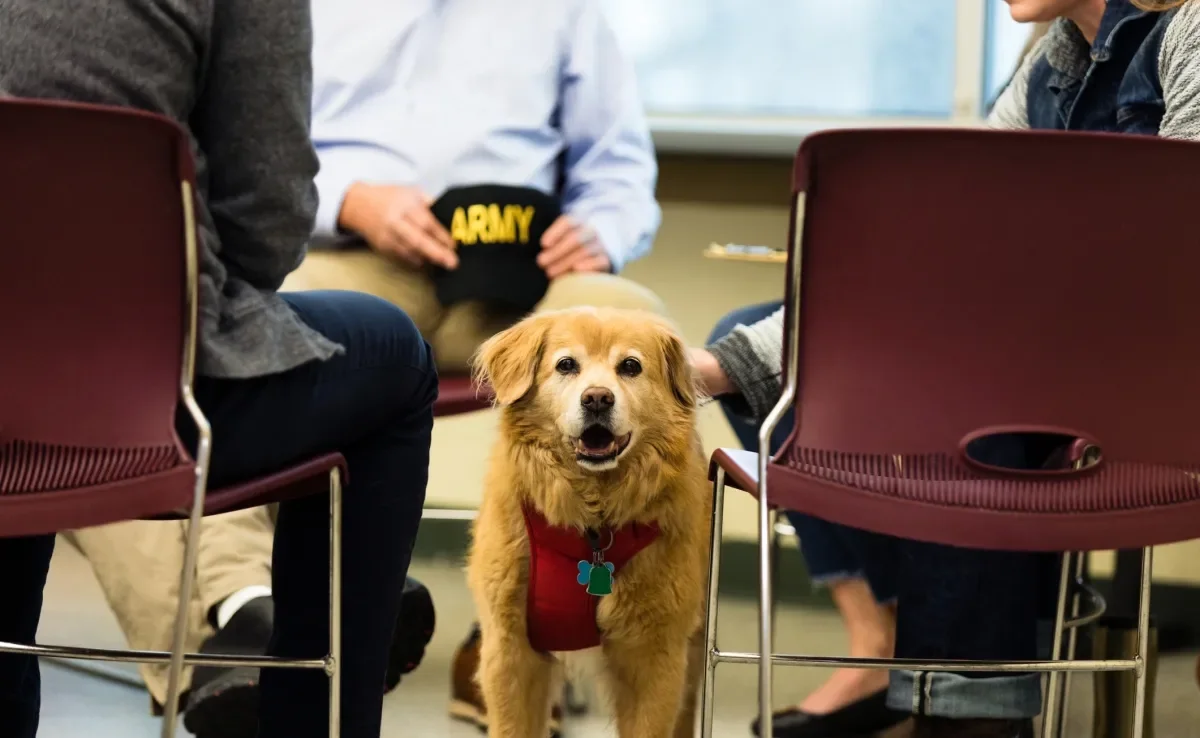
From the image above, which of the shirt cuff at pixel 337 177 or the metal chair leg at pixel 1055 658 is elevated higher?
the shirt cuff at pixel 337 177

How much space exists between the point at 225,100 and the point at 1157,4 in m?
1.24

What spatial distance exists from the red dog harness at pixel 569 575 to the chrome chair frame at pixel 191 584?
0.33 m

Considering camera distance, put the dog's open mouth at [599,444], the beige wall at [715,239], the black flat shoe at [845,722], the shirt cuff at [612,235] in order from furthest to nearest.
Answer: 1. the beige wall at [715,239]
2. the shirt cuff at [612,235]
3. the black flat shoe at [845,722]
4. the dog's open mouth at [599,444]

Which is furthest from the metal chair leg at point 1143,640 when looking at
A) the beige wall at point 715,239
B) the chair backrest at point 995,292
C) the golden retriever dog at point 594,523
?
the beige wall at point 715,239

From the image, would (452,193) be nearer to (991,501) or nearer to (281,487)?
(281,487)

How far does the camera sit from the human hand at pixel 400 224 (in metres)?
2.34

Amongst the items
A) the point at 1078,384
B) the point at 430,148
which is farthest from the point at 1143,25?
the point at 430,148

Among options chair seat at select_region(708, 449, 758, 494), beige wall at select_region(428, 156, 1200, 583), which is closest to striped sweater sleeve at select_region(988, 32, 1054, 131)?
chair seat at select_region(708, 449, 758, 494)

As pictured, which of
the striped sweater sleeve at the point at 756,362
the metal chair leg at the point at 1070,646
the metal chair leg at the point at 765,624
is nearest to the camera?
the metal chair leg at the point at 765,624

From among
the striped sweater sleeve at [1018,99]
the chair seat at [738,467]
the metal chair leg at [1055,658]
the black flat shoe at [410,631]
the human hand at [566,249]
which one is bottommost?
the black flat shoe at [410,631]

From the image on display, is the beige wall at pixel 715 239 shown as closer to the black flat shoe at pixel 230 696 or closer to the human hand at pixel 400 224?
the human hand at pixel 400 224

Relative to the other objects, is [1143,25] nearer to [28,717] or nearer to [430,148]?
[430,148]

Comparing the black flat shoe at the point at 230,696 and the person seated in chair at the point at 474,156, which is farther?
the person seated in chair at the point at 474,156

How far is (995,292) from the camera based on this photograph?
1.22m
